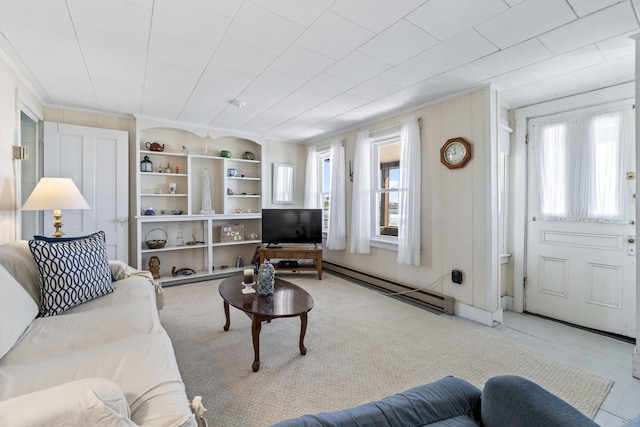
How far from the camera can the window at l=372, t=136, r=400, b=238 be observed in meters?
4.25

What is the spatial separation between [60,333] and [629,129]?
15.0ft

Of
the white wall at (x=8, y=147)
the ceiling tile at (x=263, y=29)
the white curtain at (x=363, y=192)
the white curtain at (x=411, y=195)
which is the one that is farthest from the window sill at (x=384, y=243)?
the white wall at (x=8, y=147)

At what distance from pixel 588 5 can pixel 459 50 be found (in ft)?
2.41

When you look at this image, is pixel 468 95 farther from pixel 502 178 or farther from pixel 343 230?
pixel 343 230

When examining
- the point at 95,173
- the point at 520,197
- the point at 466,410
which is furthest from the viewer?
the point at 95,173

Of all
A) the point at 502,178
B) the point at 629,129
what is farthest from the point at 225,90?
the point at 629,129

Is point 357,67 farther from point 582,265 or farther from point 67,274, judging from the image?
point 582,265

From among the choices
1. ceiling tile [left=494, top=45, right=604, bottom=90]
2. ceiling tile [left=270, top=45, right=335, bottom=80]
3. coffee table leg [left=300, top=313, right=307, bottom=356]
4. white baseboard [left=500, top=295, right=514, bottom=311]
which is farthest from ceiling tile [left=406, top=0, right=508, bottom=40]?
white baseboard [left=500, top=295, right=514, bottom=311]

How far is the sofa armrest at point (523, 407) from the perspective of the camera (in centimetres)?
80

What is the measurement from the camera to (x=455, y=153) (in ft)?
10.5

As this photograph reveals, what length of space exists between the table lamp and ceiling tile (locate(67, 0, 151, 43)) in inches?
59.6

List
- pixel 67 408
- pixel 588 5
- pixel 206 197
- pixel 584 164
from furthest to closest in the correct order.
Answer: pixel 206 197 < pixel 584 164 < pixel 588 5 < pixel 67 408

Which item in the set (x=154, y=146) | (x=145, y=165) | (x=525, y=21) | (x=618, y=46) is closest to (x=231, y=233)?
(x=145, y=165)

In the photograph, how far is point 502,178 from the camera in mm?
3400
